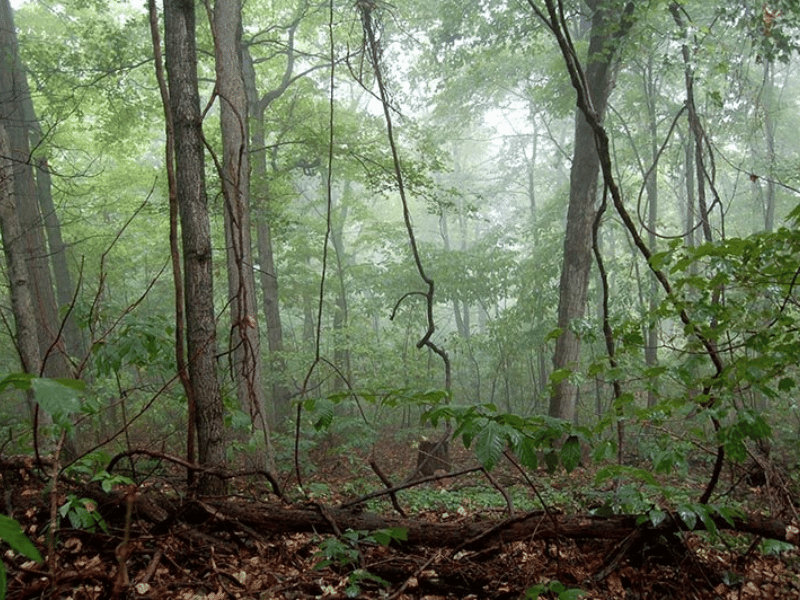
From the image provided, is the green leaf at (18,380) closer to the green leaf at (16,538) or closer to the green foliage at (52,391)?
the green foliage at (52,391)

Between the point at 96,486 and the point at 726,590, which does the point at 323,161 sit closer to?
the point at 96,486

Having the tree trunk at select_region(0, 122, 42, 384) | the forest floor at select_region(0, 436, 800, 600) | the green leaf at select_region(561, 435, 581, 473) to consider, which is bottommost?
the forest floor at select_region(0, 436, 800, 600)

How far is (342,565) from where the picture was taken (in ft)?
9.27

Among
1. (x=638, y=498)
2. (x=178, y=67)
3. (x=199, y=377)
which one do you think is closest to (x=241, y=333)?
(x=199, y=377)

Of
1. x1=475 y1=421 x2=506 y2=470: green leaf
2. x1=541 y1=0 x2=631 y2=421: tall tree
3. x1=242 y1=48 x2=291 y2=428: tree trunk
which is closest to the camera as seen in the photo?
x1=475 y1=421 x2=506 y2=470: green leaf

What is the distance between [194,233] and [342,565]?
2.28m

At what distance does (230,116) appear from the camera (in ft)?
22.4

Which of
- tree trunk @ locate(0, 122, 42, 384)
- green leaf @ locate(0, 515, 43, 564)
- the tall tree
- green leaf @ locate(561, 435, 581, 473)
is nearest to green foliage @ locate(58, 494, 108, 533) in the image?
green leaf @ locate(0, 515, 43, 564)

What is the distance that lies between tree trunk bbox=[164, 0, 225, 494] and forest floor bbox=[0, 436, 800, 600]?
21.3 inches

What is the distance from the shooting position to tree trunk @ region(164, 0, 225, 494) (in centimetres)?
354

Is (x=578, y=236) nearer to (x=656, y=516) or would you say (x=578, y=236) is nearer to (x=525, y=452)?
(x=656, y=516)

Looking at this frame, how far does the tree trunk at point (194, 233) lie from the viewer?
3537 millimetres

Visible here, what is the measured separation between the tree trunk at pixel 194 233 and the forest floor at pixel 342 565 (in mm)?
542

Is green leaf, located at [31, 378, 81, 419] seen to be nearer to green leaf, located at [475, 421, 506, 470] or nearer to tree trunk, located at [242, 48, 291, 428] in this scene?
green leaf, located at [475, 421, 506, 470]
